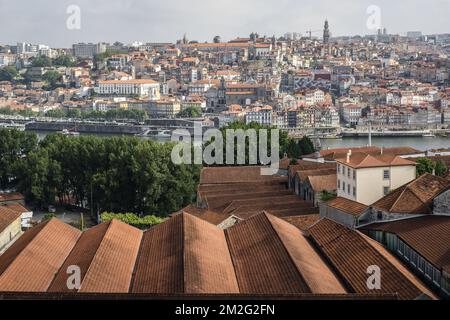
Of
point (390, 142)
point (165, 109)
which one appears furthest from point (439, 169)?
point (165, 109)

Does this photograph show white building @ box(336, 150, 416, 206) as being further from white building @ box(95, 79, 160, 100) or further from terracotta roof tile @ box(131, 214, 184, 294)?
white building @ box(95, 79, 160, 100)

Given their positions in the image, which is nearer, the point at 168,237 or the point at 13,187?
the point at 168,237

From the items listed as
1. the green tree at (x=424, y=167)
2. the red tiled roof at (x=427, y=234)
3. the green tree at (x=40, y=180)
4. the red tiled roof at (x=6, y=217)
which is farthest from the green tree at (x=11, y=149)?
the red tiled roof at (x=427, y=234)

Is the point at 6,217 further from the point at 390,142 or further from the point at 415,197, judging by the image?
the point at 390,142
